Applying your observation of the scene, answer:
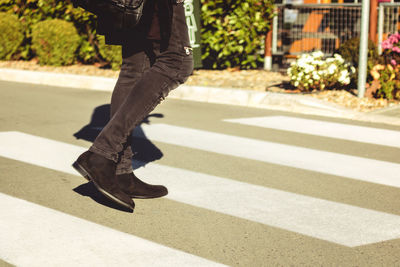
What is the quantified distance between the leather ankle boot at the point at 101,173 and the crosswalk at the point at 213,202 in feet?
0.63

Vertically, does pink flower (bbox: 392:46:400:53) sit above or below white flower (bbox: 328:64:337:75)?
above

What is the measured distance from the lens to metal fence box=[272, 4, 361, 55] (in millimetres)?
10797

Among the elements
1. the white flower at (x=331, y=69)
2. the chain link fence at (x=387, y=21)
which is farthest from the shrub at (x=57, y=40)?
the white flower at (x=331, y=69)

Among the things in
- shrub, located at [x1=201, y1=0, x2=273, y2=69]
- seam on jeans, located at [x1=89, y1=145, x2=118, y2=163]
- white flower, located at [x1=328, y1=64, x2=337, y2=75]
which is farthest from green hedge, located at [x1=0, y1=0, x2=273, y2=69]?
seam on jeans, located at [x1=89, y1=145, x2=118, y2=163]

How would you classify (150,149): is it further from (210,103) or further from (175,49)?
(210,103)

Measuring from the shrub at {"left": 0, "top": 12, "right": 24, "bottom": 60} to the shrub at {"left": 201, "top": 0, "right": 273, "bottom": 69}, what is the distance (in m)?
4.15

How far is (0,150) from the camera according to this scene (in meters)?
5.75

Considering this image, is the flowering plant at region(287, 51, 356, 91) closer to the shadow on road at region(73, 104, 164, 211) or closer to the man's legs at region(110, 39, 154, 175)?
the shadow on road at region(73, 104, 164, 211)

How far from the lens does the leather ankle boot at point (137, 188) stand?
4.14 meters

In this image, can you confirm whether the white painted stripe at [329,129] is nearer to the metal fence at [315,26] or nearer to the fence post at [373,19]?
the metal fence at [315,26]

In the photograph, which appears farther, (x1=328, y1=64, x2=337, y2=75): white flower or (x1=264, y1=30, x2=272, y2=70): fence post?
(x1=264, y1=30, x2=272, y2=70): fence post

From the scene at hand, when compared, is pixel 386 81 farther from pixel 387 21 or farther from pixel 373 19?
pixel 373 19

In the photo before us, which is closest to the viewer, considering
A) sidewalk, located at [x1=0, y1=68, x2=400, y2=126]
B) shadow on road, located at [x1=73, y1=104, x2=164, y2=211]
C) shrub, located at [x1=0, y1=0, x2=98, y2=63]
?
shadow on road, located at [x1=73, y1=104, x2=164, y2=211]

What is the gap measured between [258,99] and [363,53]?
132 centimetres
